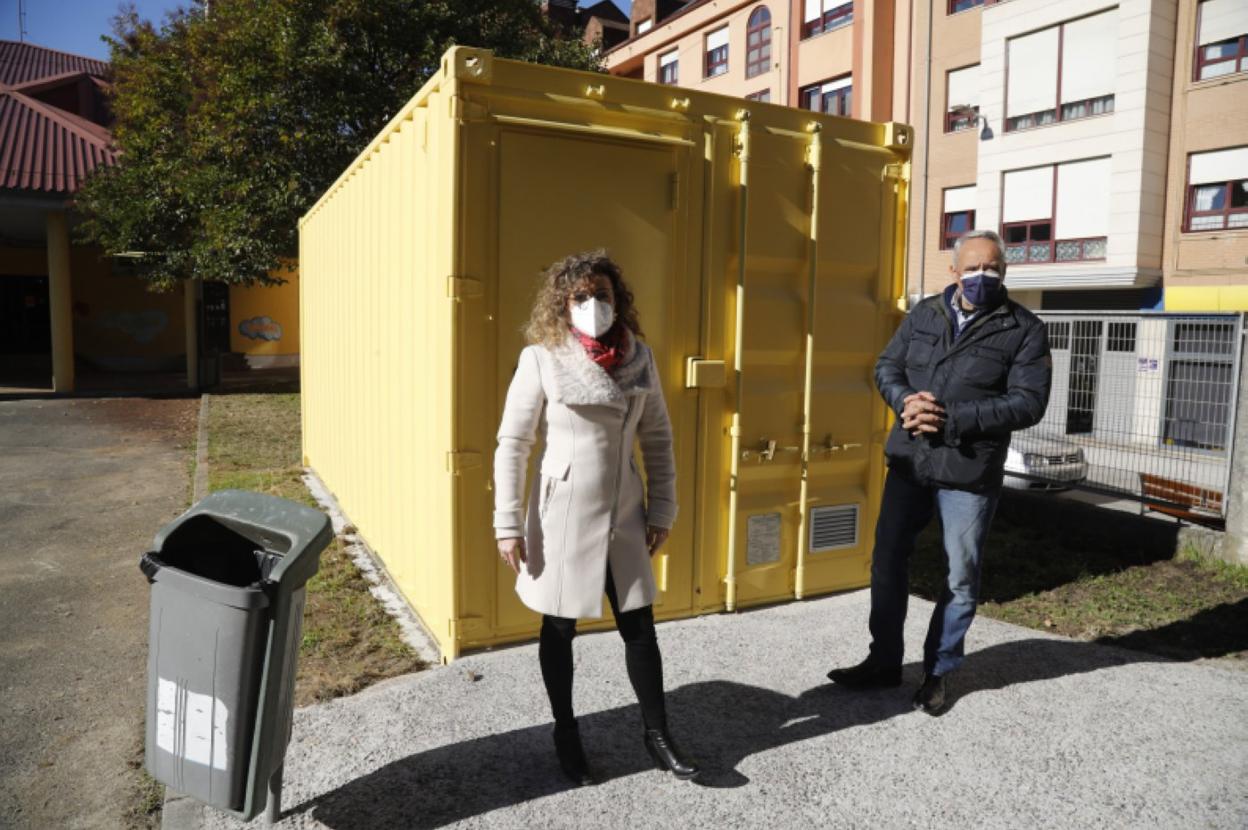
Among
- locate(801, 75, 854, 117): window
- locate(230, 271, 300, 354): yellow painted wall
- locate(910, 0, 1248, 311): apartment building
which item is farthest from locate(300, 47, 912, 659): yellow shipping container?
locate(801, 75, 854, 117): window

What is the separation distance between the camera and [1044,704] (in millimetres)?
4016

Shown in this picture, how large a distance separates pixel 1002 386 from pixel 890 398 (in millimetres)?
468

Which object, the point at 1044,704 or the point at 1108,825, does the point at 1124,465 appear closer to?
the point at 1044,704

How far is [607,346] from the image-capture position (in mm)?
3230

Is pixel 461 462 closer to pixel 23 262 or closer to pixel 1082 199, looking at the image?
pixel 1082 199

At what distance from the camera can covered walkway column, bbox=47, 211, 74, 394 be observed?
18203 millimetres

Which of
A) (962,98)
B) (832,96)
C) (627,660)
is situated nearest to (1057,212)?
(962,98)

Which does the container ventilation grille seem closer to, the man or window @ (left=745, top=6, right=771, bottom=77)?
the man

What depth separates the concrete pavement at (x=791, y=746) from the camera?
3.12 meters

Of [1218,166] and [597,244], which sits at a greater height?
[1218,166]

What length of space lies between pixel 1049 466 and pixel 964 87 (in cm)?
1901

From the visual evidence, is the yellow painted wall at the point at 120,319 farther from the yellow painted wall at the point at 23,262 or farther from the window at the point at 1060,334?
the window at the point at 1060,334

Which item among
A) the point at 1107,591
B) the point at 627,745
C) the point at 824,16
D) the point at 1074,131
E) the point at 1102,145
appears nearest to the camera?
the point at 627,745

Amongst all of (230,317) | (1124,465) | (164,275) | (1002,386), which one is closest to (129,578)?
(1002,386)
